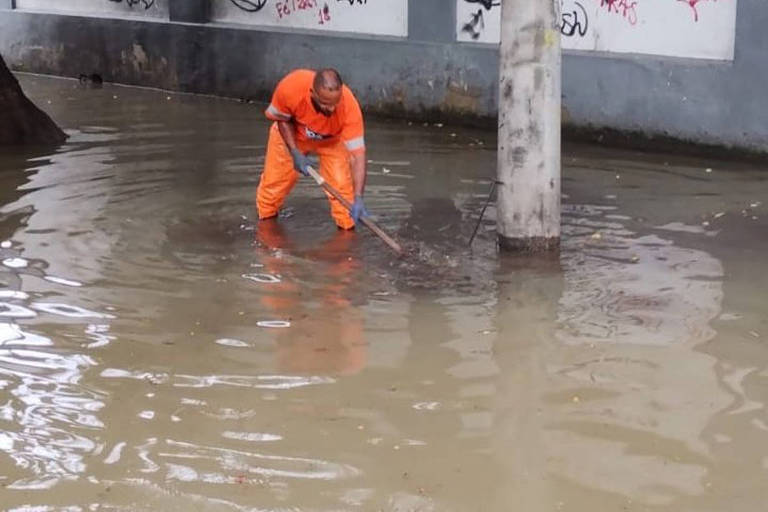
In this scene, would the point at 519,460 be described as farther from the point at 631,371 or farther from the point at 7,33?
the point at 7,33

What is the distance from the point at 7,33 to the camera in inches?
651

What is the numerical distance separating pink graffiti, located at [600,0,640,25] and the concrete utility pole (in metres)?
3.56

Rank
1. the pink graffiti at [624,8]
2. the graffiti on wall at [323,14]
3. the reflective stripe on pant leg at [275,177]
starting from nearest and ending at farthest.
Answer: the reflective stripe on pant leg at [275,177], the pink graffiti at [624,8], the graffiti on wall at [323,14]

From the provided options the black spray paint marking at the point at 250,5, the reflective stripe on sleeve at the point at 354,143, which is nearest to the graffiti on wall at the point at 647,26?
the reflective stripe on sleeve at the point at 354,143

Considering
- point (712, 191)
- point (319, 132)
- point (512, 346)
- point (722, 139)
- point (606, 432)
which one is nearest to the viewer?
point (606, 432)

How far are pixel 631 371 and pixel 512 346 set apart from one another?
1.95ft

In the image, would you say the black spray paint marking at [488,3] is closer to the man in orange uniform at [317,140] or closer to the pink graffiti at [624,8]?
the pink graffiti at [624,8]

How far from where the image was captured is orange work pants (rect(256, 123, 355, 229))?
7.76m

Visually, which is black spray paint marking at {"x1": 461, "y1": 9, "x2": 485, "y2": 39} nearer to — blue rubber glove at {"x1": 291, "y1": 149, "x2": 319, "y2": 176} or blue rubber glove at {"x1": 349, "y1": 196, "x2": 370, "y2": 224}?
blue rubber glove at {"x1": 291, "y1": 149, "x2": 319, "y2": 176}

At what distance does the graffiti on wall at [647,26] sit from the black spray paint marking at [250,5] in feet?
10.9

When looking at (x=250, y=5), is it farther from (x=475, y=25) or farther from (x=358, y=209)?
(x=358, y=209)

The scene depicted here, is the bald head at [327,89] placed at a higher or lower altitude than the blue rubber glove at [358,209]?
higher

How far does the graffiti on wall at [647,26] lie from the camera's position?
32.1 feet

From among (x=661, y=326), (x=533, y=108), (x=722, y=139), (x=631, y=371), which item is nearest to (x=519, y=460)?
(x=631, y=371)
